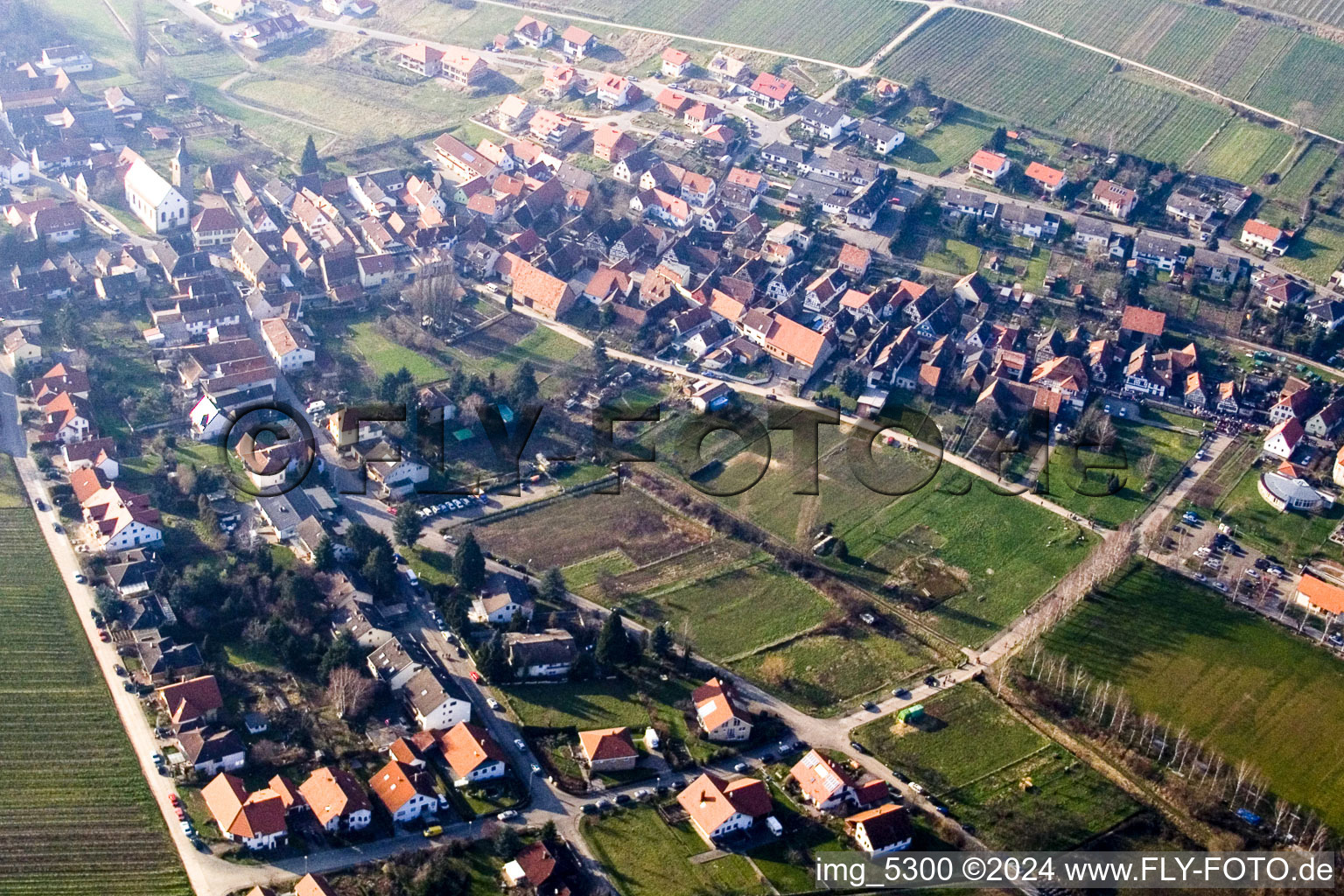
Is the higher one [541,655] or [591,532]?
[591,532]

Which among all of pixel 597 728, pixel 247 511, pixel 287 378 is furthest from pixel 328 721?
pixel 287 378

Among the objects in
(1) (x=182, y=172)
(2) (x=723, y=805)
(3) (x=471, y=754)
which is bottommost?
(3) (x=471, y=754)

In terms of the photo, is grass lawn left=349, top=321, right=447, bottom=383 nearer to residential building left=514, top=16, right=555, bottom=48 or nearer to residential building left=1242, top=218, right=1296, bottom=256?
residential building left=514, top=16, right=555, bottom=48

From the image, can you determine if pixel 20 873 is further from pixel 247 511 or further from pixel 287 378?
pixel 287 378

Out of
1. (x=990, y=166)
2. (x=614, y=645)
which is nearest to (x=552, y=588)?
(x=614, y=645)

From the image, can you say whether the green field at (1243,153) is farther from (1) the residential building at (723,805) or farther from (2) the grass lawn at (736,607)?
(1) the residential building at (723,805)

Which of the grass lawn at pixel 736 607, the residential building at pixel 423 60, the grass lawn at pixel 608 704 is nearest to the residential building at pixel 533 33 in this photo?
the residential building at pixel 423 60

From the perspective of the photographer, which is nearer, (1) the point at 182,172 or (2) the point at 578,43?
(1) the point at 182,172

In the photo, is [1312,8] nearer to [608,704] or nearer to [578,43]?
[578,43]
